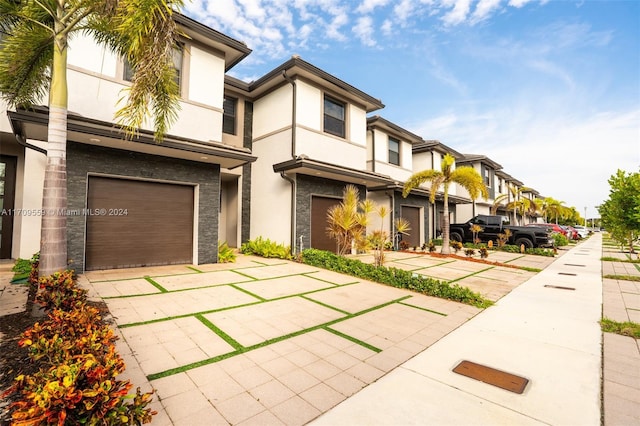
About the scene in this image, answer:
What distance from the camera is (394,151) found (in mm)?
18578

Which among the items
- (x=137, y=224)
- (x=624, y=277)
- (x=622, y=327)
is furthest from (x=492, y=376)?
(x=624, y=277)

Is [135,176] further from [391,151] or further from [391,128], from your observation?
[391,151]

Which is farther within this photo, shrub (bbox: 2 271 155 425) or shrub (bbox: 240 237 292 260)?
shrub (bbox: 240 237 292 260)

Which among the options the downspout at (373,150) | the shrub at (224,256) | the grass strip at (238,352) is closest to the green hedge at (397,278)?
the grass strip at (238,352)

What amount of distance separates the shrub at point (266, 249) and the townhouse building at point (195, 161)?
0.35 m

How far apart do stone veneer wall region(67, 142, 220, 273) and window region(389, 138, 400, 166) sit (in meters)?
11.8

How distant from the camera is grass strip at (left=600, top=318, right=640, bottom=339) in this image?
179 inches

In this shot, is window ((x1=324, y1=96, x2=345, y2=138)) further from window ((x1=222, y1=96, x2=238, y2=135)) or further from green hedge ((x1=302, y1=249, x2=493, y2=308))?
green hedge ((x1=302, y1=249, x2=493, y2=308))

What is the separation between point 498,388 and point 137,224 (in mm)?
9438

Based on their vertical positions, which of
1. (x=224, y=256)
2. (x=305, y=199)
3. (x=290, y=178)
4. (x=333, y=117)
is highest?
(x=333, y=117)

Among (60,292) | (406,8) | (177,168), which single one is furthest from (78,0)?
(406,8)

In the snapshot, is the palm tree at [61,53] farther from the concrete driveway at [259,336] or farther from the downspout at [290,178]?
the downspout at [290,178]

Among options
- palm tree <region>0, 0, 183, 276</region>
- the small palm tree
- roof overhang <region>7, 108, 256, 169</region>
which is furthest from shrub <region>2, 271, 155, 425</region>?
the small palm tree

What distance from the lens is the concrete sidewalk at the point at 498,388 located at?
8.36ft
